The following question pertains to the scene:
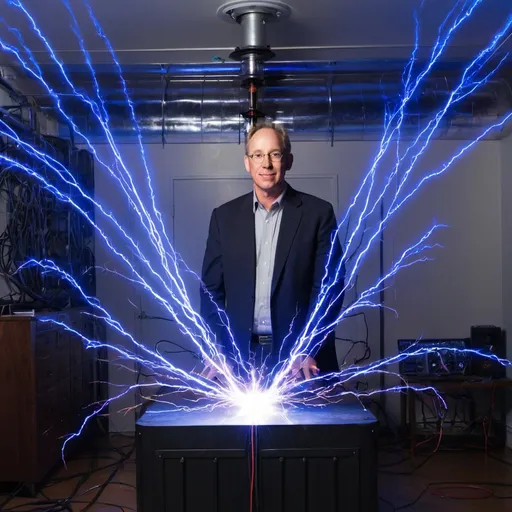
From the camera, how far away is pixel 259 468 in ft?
5.42

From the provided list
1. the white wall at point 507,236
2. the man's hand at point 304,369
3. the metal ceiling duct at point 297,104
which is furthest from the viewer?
the white wall at point 507,236

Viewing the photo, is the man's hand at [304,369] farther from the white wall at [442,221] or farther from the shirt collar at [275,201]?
the white wall at [442,221]

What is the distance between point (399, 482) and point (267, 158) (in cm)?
239

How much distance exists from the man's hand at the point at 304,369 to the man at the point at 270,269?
0.14 m

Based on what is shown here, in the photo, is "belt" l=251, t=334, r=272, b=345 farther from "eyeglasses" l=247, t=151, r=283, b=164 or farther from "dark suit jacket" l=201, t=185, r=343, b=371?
"eyeglasses" l=247, t=151, r=283, b=164

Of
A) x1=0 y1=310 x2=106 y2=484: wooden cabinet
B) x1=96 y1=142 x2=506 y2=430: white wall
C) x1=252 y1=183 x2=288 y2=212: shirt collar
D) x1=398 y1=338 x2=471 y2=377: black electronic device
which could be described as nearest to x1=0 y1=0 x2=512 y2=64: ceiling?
x1=96 y1=142 x2=506 y2=430: white wall

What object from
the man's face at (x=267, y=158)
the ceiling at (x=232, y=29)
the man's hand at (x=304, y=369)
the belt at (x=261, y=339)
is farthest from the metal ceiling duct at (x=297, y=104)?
the man's hand at (x=304, y=369)

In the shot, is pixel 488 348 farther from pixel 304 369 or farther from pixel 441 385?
pixel 304 369

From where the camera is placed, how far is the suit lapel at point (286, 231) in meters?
2.52

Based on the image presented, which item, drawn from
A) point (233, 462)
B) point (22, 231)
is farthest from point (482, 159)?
point (233, 462)

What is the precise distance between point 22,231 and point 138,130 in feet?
3.21

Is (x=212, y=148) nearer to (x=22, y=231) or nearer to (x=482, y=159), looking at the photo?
(x=22, y=231)

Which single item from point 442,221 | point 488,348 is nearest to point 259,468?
point 488,348

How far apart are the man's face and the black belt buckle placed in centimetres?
59
